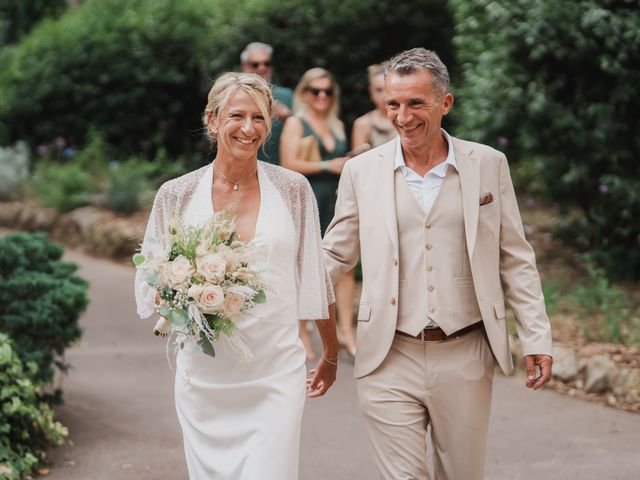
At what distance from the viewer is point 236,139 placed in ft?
13.9

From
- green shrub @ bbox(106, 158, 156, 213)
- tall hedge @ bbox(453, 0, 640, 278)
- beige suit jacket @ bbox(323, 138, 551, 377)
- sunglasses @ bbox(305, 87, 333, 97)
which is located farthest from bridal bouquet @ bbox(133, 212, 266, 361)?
green shrub @ bbox(106, 158, 156, 213)

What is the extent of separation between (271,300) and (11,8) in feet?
57.3

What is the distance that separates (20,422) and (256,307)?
7.83 feet

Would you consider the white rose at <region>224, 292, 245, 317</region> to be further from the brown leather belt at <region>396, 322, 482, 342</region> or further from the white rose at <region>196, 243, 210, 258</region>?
the brown leather belt at <region>396, 322, 482, 342</region>

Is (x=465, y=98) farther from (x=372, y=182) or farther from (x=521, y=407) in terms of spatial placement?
(x=372, y=182)

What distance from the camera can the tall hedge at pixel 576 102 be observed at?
28.8 feet

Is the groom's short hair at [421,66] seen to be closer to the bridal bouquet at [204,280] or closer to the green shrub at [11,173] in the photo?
the bridal bouquet at [204,280]

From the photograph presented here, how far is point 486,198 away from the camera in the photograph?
4.34m

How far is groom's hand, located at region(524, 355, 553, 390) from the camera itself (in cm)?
435

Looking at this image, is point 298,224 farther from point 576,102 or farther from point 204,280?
point 576,102

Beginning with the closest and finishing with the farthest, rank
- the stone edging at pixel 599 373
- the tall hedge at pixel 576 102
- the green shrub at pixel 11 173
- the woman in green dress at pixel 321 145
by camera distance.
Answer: the stone edging at pixel 599 373
the woman in green dress at pixel 321 145
the tall hedge at pixel 576 102
the green shrub at pixel 11 173

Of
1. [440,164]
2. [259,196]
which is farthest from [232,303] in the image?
[440,164]

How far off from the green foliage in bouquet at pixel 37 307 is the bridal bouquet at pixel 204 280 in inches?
99.3

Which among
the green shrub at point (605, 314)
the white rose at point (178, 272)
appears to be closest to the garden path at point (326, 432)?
the green shrub at point (605, 314)
